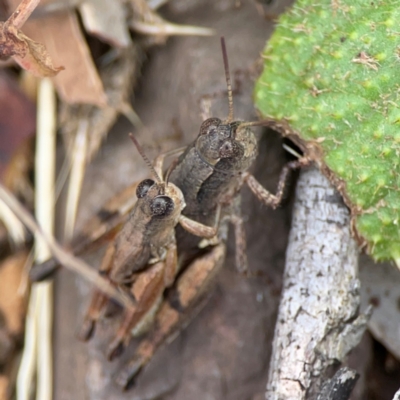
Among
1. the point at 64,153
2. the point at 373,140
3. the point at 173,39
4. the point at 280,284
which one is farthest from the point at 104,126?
the point at 373,140

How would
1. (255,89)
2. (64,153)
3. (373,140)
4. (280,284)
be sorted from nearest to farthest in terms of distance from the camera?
1. (373,140)
2. (255,89)
3. (280,284)
4. (64,153)

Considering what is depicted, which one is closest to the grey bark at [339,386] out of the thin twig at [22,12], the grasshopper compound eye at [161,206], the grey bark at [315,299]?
the grey bark at [315,299]

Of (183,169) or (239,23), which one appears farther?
(239,23)

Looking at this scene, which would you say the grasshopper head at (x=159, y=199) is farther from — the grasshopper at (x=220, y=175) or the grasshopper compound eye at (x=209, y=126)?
the grasshopper compound eye at (x=209, y=126)

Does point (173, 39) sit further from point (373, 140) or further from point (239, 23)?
point (373, 140)

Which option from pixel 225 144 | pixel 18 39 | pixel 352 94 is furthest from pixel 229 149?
pixel 18 39

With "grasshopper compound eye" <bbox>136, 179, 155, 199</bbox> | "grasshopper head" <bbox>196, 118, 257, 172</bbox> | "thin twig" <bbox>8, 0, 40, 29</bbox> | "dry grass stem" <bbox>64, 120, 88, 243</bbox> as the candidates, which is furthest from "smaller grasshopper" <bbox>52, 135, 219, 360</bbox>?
"thin twig" <bbox>8, 0, 40, 29</bbox>
